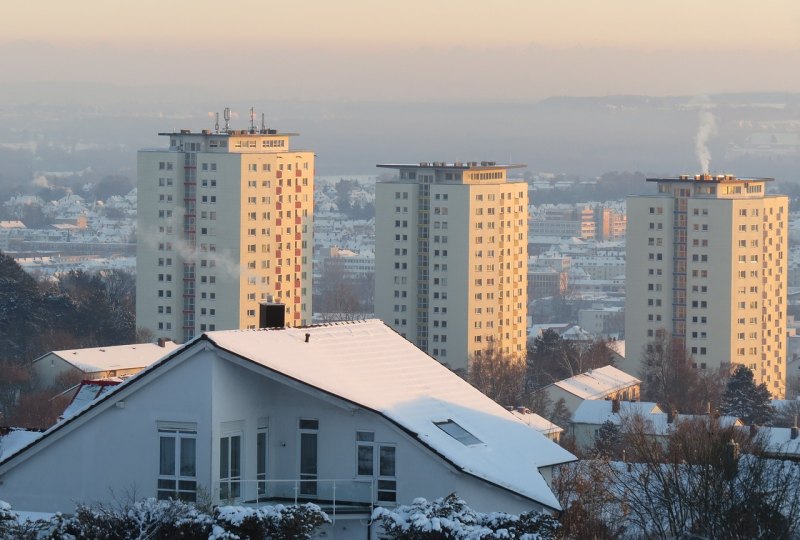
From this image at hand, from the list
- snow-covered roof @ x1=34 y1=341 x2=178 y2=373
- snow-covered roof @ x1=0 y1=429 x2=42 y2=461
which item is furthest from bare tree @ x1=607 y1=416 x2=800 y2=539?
snow-covered roof @ x1=34 y1=341 x2=178 y2=373

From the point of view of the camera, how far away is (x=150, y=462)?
65.9 ft

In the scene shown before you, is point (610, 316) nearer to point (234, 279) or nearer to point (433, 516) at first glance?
point (234, 279)

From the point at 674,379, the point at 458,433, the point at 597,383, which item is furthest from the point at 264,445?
the point at 674,379

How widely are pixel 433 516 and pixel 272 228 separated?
86369 millimetres

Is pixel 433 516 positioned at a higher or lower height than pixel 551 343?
higher

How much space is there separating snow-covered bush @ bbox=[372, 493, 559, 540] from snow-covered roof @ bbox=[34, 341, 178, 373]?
5196cm

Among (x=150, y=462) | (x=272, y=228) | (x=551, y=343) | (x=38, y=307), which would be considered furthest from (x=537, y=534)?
(x=272, y=228)

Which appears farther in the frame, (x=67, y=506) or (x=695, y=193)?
(x=695, y=193)

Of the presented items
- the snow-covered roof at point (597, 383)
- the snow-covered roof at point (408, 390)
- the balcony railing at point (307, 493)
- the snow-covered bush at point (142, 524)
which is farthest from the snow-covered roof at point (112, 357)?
the snow-covered bush at point (142, 524)

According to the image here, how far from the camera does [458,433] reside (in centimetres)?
2084

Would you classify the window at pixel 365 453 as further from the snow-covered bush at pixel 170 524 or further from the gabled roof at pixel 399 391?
the snow-covered bush at pixel 170 524

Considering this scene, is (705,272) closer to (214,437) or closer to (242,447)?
(242,447)

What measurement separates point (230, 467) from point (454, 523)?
2.93m

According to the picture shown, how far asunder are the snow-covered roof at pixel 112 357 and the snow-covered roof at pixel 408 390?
1897 inches
